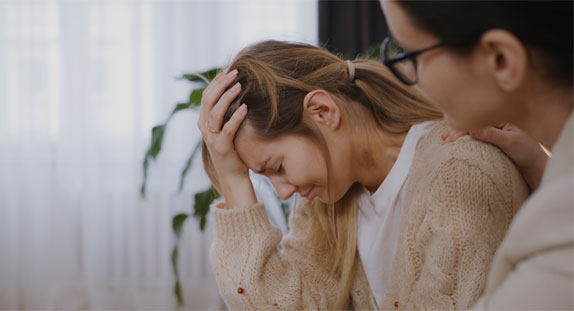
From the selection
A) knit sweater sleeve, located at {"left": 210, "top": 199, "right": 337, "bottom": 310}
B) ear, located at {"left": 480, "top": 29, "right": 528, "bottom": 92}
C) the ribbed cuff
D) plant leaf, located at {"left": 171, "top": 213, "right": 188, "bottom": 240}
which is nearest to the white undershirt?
knit sweater sleeve, located at {"left": 210, "top": 199, "right": 337, "bottom": 310}

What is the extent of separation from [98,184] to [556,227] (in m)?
2.65

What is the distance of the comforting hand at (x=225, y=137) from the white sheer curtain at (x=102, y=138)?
158 cm

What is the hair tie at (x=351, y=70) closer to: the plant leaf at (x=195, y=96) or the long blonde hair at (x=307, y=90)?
the long blonde hair at (x=307, y=90)

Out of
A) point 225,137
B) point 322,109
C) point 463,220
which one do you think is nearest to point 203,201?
point 225,137

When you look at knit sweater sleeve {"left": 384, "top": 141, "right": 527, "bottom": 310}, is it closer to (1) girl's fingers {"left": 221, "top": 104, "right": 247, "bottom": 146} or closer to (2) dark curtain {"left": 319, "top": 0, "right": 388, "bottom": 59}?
(1) girl's fingers {"left": 221, "top": 104, "right": 247, "bottom": 146}

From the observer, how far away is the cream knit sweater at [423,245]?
39.1 inches

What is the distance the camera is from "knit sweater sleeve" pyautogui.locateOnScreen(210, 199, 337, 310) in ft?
4.19

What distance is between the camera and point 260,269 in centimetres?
129

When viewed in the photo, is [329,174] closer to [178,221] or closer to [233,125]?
[233,125]

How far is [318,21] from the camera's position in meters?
2.84

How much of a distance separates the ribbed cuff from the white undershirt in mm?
233

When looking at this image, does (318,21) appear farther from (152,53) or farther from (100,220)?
(100,220)

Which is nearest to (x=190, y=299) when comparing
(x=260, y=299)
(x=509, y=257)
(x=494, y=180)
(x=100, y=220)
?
(x=100, y=220)

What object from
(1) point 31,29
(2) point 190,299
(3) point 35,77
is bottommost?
(2) point 190,299
